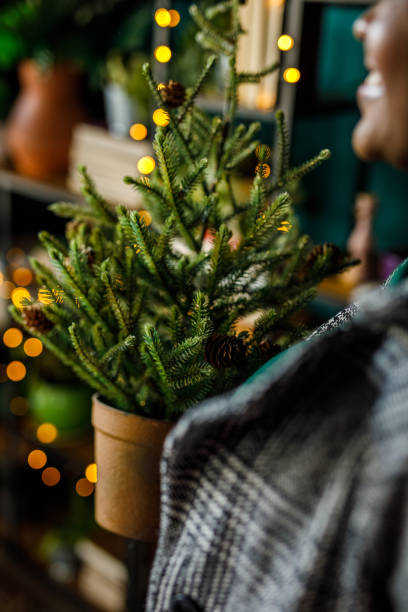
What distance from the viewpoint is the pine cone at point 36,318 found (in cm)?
62

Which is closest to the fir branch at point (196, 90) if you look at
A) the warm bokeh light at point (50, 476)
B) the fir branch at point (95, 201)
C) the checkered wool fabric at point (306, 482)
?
the fir branch at point (95, 201)

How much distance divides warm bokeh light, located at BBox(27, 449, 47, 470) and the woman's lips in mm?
1524

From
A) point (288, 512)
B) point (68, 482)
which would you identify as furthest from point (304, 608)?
point (68, 482)

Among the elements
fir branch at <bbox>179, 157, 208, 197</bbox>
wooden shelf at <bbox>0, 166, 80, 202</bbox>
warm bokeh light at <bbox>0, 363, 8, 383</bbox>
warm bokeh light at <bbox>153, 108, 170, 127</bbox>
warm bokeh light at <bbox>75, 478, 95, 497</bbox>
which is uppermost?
warm bokeh light at <bbox>153, 108, 170, 127</bbox>

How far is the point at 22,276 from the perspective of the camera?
1.96 meters

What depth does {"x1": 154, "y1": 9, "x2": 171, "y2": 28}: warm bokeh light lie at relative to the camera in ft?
4.40

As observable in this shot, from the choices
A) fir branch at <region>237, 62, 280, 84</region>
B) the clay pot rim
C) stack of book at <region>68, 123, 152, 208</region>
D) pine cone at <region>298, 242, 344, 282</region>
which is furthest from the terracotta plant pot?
stack of book at <region>68, 123, 152, 208</region>

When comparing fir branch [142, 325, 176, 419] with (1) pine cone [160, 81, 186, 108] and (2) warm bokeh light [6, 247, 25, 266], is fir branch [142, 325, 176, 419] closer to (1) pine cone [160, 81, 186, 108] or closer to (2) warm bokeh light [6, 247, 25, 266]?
(1) pine cone [160, 81, 186, 108]

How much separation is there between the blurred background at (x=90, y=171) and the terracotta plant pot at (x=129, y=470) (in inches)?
30.0

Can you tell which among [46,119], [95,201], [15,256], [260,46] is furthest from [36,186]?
[95,201]

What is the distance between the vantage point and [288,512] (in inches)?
15.0

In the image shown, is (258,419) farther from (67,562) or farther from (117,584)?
(67,562)

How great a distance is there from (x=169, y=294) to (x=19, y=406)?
1482mm

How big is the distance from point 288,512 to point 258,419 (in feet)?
0.19
